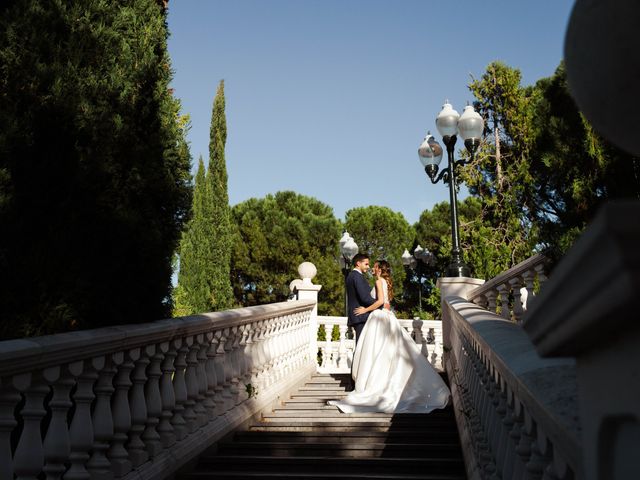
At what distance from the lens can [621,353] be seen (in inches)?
36.5

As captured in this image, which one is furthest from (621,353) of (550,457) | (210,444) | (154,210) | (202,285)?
(202,285)

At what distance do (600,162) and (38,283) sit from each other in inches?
243

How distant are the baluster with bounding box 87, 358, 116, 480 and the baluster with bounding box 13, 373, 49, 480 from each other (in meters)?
0.65

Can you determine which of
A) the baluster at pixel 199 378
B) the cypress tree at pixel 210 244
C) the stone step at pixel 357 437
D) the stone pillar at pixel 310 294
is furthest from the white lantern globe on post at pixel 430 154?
the cypress tree at pixel 210 244

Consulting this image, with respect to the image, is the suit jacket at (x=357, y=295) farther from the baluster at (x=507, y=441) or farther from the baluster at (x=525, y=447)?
the baluster at (x=525, y=447)

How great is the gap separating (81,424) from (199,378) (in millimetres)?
2065

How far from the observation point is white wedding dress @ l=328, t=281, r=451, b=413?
7.74 m

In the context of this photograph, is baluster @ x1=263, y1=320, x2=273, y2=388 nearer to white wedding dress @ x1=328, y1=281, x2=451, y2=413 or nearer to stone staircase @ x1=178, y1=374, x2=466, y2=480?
stone staircase @ x1=178, y1=374, x2=466, y2=480

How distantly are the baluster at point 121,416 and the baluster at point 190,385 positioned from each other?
1.08 m

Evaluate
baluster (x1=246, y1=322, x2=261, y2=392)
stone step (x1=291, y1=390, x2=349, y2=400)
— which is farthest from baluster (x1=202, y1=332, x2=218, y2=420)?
stone step (x1=291, y1=390, x2=349, y2=400)

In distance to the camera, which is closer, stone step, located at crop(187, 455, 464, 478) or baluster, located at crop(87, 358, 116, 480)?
baluster, located at crop(87, 358, 116, 480)

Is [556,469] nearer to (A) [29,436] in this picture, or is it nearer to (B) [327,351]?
(A) [29,436]

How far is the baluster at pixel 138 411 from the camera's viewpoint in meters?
4.24

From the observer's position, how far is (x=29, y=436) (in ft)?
9.93
